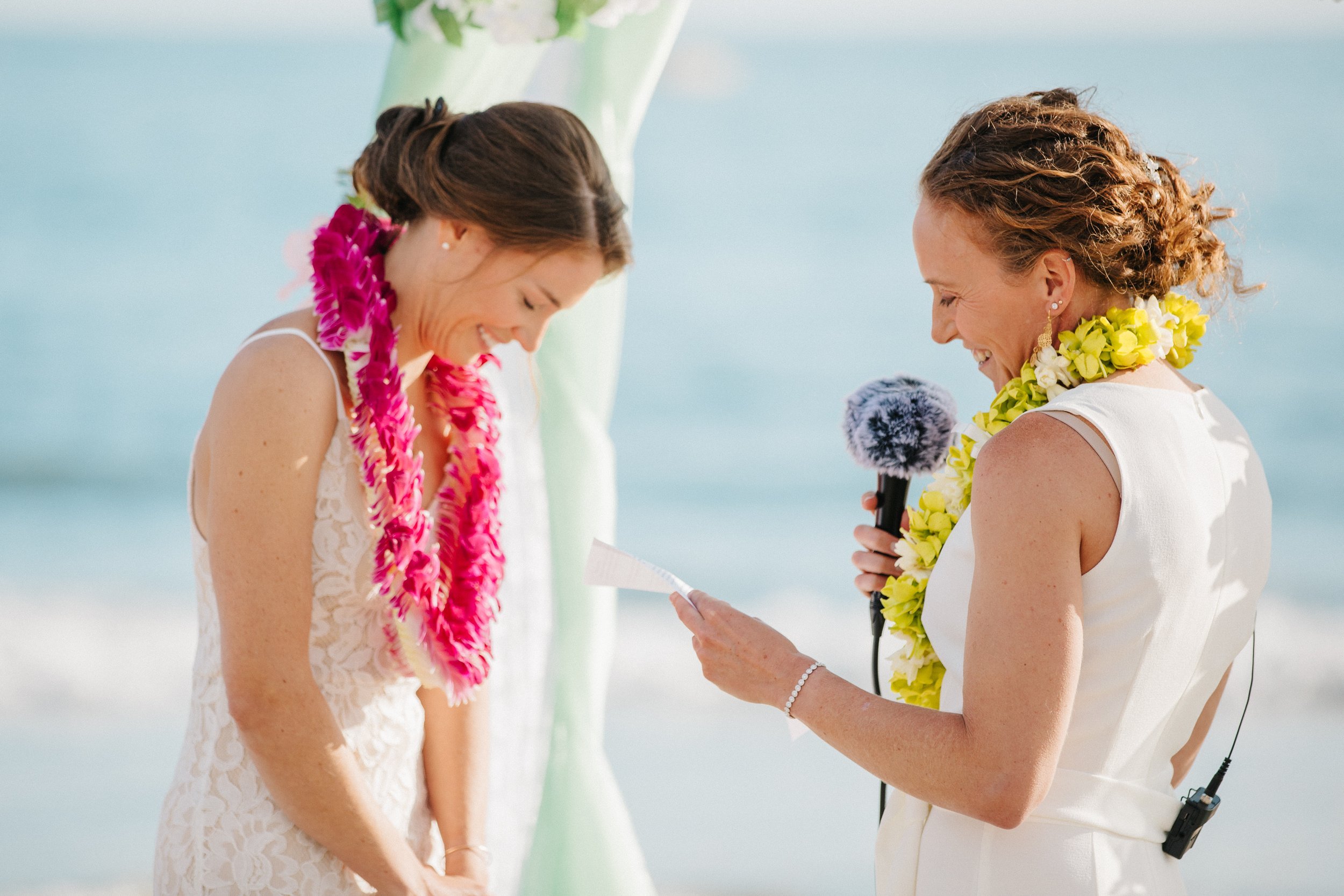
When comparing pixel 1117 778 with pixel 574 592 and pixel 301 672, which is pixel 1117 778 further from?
pixel 574 592

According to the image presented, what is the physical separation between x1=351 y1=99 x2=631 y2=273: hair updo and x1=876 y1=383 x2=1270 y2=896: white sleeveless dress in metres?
0.79

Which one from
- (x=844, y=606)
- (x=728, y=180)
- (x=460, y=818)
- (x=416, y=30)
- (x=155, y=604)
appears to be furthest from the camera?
(x=728, y=180)

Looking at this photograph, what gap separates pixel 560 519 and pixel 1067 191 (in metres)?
1.58

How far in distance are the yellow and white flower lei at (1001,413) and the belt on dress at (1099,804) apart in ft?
0.65

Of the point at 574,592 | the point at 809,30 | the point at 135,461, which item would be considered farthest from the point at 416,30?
the point at 809,30

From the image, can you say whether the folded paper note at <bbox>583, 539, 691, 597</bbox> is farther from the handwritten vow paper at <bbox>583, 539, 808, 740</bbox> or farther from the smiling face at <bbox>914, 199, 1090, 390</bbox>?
the smiling face at <bbox>914, 199, 1090, 390</bbox>

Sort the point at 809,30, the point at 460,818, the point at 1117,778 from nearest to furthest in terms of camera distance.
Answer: the point at 1117,778
the point at 460,818
the point at 809,30

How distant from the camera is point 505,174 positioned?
1.79 m

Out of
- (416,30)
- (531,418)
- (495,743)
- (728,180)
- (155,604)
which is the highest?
(728,180)

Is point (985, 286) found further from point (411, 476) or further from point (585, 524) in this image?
point (585, 524)

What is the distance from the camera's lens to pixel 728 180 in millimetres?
16422

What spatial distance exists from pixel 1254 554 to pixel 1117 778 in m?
0.37

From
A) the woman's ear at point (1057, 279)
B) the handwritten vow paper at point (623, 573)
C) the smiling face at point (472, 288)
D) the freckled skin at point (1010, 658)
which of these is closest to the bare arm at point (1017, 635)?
the freckled skin at point (1010, 658)

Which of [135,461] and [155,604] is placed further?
[135,461]
